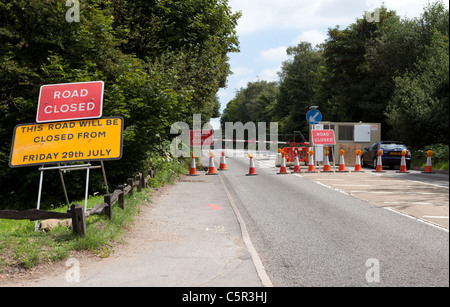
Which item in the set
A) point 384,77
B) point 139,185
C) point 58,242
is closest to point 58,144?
point 58,242

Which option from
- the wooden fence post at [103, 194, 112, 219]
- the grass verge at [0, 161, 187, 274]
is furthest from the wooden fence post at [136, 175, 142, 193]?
the wooden fence post at [103, 194, 112, 219]

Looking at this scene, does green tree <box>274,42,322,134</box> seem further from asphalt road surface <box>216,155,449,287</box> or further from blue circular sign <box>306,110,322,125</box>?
asphalt road surface <box>216,155,449,287</box>

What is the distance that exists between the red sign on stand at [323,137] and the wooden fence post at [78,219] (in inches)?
568

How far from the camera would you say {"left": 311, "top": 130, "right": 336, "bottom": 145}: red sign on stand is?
19359mm

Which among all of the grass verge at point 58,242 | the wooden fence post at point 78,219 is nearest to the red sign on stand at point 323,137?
the grass verge at point 58,242

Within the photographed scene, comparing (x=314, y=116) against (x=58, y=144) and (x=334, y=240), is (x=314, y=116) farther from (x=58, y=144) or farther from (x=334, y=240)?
(x=58, y=144)

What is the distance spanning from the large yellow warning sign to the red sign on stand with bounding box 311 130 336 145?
13385mm

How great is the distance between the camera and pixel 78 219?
6.23 meters

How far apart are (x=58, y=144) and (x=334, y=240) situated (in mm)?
4799

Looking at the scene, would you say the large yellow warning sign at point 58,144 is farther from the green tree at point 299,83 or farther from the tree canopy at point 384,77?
the green tree at point 299,83

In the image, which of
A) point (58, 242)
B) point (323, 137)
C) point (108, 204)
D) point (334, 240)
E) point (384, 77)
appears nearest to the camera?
point (58, 242)

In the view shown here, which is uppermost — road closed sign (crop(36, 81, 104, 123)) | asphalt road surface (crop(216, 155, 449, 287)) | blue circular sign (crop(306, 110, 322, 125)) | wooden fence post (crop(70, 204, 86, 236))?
blue circular sign (crop(306, 110, 322, 125))

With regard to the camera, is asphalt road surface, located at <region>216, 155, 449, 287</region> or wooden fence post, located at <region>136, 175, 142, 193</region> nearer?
asphalt road surface, located at <region>216, 155, 449, 287</region>
